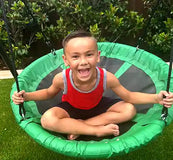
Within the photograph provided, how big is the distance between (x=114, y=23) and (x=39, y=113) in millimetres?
1924

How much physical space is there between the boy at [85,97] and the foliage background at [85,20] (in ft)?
5.05

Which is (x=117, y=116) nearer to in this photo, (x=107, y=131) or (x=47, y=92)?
(x=107, y=131)

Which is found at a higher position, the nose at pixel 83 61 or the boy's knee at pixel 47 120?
the nose at pixel 83 61

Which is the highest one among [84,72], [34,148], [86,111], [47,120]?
[84,72]

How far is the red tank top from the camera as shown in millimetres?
1649

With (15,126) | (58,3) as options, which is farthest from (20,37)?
(15,126)

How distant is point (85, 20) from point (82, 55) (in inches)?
76.8

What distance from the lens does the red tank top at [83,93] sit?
5.41ft

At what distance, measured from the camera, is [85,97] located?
167 centimetres

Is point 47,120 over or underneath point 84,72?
underneath

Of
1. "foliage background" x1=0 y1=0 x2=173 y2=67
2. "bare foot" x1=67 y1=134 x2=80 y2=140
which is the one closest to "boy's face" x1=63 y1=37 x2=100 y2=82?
"bare foot" x1=67 y1=134 x2=80 y2=140

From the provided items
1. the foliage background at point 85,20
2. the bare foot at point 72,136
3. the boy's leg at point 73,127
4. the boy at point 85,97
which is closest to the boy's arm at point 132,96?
the boy at point 85,97

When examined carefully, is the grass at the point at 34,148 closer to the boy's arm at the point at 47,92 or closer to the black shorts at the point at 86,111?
the black shorts at the point at 86,111

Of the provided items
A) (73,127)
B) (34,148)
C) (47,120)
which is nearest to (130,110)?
(73,127)
